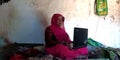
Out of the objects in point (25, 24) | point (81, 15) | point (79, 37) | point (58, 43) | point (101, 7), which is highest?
point (101, 7)

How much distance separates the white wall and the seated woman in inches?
20.6

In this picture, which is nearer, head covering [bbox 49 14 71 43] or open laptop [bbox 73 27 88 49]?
open laptop [bbox 73 27 88 49]

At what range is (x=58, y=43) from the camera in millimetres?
3893

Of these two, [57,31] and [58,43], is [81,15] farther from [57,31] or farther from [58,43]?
[58,43]

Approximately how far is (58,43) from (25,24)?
880mm

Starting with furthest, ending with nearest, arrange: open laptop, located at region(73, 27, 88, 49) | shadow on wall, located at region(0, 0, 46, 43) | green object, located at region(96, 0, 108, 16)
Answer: green object, located at region(96, 0, 108, 16) < shadow on wall, located at region(0, 0, 46, 43) < open laptop, located at region(73, 27, 88, 49)

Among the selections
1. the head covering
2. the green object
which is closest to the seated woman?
the head covering

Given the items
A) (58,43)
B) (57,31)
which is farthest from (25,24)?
(58,43)

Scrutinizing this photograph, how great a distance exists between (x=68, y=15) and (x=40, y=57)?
1.29 meters

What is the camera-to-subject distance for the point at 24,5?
4484mm

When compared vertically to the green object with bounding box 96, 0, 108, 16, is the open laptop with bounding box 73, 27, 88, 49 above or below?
below

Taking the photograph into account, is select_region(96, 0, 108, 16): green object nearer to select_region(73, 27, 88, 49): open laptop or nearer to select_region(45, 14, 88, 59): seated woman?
select_region(45, 14, 88, 59): seated woman

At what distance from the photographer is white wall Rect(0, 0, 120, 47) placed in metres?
4.52

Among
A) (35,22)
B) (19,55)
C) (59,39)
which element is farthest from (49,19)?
(19,55)
